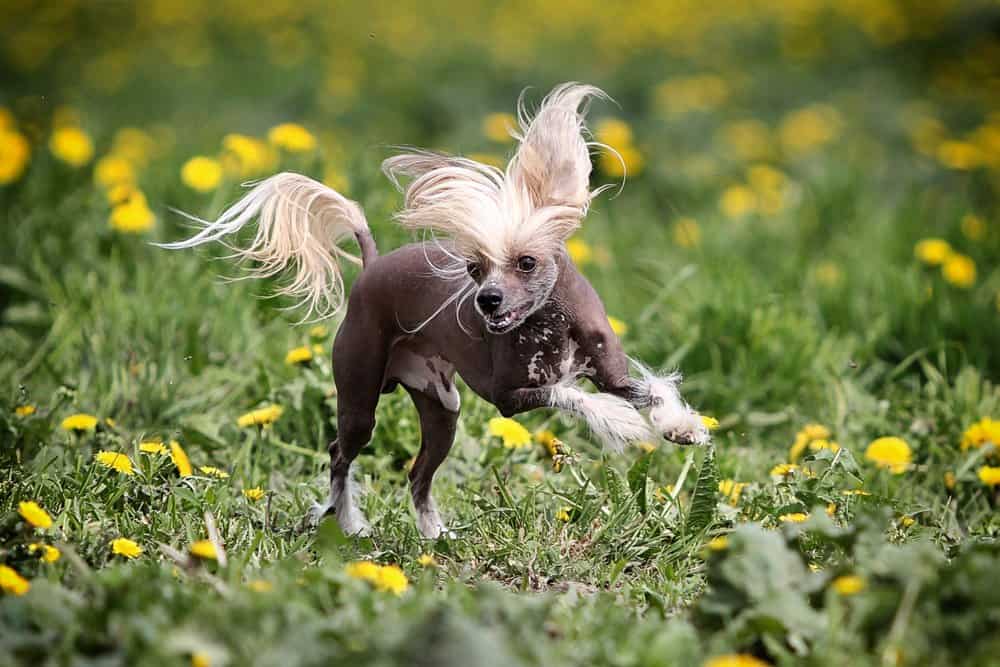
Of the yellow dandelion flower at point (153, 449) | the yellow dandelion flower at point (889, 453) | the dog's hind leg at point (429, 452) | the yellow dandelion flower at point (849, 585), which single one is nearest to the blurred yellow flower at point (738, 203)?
the yellow dandelion flower at point (889, 453)

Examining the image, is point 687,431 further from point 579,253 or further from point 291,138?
point 291,138

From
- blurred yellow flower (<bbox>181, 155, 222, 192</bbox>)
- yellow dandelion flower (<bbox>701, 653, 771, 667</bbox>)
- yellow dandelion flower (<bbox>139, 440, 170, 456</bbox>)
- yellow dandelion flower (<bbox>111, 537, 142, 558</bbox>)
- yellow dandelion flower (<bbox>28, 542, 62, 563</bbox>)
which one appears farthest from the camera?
blurred yellow flower (<bbox>181, 155, 222, 192</bbox>)

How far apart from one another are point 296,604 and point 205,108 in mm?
8044

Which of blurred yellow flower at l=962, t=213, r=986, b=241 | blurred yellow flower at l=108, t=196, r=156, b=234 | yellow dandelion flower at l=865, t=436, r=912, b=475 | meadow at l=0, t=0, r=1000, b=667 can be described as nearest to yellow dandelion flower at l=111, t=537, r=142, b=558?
meadow at l=0, t=0, r=1000, b=667

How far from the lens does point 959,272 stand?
5.76 meters

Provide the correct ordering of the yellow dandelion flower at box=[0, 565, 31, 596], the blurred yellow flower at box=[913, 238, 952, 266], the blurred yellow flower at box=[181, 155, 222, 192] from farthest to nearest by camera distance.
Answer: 1. the blurred yellow flower at box=[913, 238, 952, 266]
2. the blurred yellow flower at box=[181, 155, 222, 192]
3. the yellow dandelion flower at box=[0, 565, 31, 596]

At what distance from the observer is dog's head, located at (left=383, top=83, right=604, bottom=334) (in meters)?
3.00

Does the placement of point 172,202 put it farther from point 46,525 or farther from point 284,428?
point 46,525

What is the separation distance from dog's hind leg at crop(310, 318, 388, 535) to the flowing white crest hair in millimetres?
416

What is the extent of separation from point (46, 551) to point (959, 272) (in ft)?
13.7

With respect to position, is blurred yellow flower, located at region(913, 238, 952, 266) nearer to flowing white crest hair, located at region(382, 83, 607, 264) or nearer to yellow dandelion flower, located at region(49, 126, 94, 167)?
flowing white crest hair, located at region(382, 83, 607, 264)

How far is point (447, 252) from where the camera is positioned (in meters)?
3.16

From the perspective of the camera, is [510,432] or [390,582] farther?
[510,432]

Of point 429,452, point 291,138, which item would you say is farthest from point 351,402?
point 291,138
